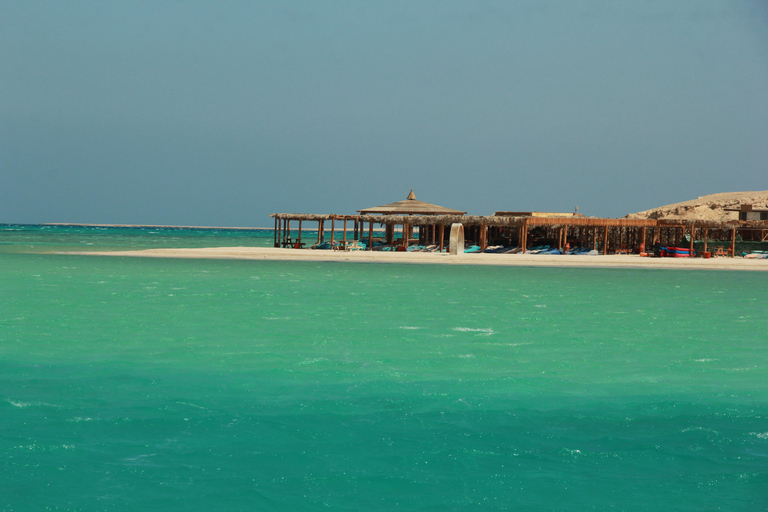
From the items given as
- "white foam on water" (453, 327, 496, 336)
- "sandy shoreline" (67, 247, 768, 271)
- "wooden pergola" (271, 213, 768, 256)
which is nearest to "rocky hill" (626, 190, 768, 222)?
"wooden pergola" (271, 213, 768, 256)

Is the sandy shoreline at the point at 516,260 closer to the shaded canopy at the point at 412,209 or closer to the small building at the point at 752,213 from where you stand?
the shaded canopy at the point at 412,209

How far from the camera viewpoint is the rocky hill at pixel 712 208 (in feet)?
173

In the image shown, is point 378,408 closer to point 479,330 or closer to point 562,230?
point 479,330

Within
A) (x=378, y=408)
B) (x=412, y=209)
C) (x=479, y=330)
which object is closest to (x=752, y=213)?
(x=412, y=209)

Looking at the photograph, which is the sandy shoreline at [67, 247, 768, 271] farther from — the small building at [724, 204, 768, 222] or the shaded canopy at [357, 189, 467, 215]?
the small building at [724, 204, 768, 222]

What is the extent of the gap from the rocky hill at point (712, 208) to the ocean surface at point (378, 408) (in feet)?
131

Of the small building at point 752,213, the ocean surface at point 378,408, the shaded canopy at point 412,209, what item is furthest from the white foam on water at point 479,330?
the small building at point 752,213

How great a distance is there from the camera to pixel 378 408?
788 cm

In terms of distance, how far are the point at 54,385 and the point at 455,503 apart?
17.9 feet

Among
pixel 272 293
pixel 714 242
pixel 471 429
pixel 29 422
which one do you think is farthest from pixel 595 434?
pixel 714 242

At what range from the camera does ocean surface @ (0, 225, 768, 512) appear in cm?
580

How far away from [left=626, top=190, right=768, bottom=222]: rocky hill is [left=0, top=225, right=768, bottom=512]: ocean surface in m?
40.0

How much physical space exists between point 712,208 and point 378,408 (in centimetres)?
5425

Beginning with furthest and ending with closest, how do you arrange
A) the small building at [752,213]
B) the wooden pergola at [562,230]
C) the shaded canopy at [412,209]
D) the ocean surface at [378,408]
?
1. the small building at [752,213]
2. the shaded canopy at [412,209]
3. the wooden pergola at [562,230]
4. the ocean surface at [378,408]
